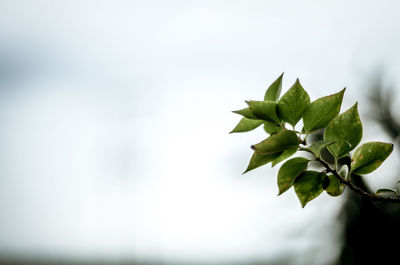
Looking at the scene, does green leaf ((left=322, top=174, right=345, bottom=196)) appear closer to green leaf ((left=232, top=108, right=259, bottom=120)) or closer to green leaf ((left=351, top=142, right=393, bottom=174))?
green leaf ((left=351, top=142, right=393, bottom=174))

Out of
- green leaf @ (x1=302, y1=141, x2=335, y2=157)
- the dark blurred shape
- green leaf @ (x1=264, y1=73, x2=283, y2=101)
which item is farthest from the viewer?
the dark blurred shape

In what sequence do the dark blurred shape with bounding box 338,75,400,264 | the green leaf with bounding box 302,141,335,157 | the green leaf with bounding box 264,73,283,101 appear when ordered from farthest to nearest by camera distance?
the dark blurred shape with bounding box 338,75,400,264, the green leaf with bounding box 264,73,283,101, the green leaf with bounding box 302,141,335,157

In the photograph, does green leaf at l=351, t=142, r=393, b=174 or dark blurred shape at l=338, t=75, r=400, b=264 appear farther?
dark blurred shape at l=338, t=75, r=400, b=264

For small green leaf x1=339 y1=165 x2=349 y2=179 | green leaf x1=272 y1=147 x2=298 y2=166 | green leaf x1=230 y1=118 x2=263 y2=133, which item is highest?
green leaf x1=230 y1=118 x2=263 y2=133

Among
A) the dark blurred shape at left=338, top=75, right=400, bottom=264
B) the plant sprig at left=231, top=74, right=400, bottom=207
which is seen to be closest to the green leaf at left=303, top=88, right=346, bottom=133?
the plant sprig at left=231, top=74, right=400, bottom=207

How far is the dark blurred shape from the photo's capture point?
3195 millimetres

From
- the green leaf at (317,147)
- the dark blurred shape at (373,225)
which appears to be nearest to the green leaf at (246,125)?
the green leaf at (317,147)

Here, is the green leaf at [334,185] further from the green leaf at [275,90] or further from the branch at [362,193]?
the green leaf at [275,90]

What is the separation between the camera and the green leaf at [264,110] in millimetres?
387

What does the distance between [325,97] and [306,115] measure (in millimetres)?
32

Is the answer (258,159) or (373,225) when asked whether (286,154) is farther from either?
(373,225)

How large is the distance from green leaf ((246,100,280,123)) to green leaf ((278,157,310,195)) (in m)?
0.06

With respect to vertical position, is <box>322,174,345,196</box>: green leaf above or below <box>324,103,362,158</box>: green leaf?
below

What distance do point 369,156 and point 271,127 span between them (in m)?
0.13
